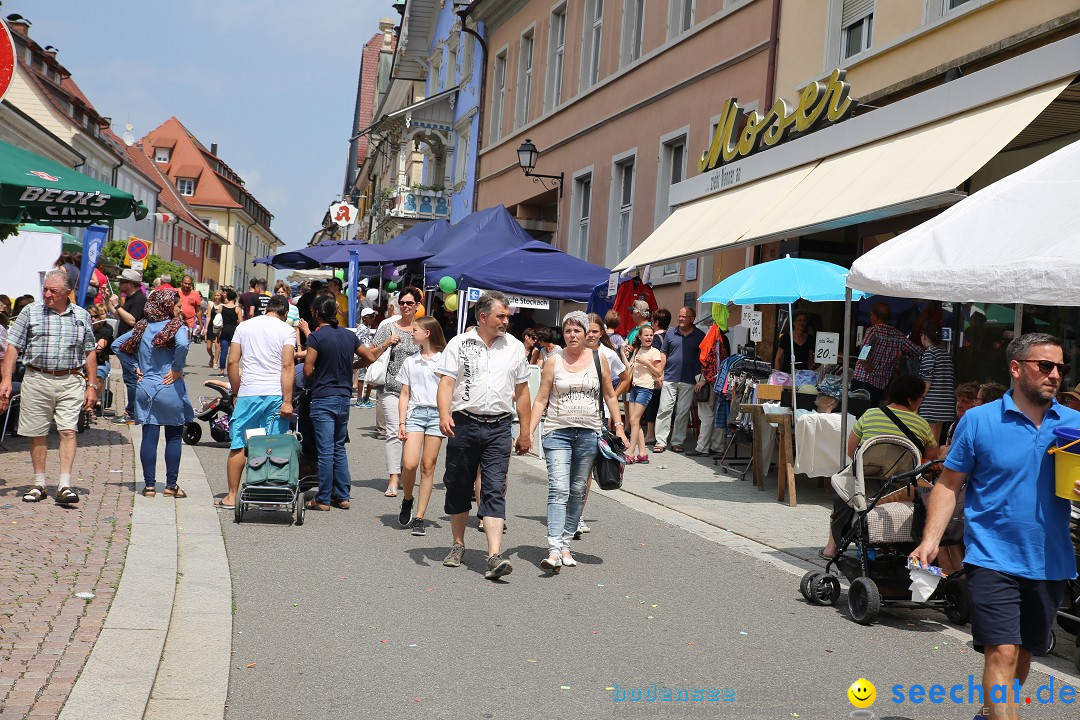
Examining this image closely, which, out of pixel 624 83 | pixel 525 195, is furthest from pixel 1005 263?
pixel 525 195

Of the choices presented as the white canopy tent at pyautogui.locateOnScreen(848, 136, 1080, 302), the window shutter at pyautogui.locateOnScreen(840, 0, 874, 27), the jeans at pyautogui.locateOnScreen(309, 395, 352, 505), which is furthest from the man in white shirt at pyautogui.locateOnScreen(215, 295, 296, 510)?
the window shutter at pyautogui.locateOnScreen(840, 0, 874, 27)

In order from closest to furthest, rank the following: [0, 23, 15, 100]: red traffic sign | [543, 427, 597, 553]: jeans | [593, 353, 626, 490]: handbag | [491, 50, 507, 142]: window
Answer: [0, 23, 15, 100]: red traffic sign, [543, 427, 597, 553]: jeans, [593, 353, 626, 490]: handbag, [491, 50, 507, 142]: window

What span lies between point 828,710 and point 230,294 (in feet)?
62.3

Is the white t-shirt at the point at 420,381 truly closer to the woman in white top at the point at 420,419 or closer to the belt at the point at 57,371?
the woman in white top at the point at 420,419

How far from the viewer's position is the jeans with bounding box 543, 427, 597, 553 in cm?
819

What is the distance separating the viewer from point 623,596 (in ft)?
24.3

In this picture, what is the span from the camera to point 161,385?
392 inches

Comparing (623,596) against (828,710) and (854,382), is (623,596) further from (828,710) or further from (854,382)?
(854,382)

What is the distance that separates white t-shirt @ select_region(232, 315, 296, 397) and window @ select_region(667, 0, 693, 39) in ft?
39.3

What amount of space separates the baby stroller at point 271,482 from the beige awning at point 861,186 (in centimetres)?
545

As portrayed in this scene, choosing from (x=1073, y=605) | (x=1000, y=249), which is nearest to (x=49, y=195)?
(x=1000, y=249)

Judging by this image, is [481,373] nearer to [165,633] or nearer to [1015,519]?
[165,633]

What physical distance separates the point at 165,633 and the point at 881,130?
881 centimetres

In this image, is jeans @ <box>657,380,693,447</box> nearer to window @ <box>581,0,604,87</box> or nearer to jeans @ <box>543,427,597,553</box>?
jeans @ <box>543,427,597,553</box>
